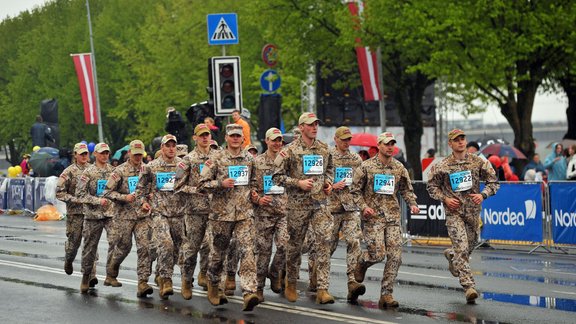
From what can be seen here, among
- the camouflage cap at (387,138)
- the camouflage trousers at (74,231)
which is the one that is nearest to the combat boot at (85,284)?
the camouflage trousers at (74,231)

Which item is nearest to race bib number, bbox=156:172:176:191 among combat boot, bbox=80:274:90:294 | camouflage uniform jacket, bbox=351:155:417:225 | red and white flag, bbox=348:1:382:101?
combat boot, bbox=80:274:90:294

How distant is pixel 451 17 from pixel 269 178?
75.1 ft

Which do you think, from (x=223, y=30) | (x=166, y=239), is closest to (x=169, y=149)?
(x=166, y=239)

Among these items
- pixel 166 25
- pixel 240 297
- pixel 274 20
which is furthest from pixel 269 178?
pixel 166 25

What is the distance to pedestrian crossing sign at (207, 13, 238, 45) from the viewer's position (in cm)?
2725

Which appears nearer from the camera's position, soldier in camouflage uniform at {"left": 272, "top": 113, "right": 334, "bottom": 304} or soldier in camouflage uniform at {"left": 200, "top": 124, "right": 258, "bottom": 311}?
soldier in camouflage uniform at {"left": 200, "top": 124, "right": 258, "bottom": 311}

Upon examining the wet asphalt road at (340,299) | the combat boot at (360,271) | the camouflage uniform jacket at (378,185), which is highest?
the camouflage uniform jacket at (378,185)

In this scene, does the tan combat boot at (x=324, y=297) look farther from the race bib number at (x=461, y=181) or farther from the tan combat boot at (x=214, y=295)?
the race bib number at (x=461, y=181)

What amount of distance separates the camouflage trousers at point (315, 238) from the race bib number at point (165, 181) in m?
1.80

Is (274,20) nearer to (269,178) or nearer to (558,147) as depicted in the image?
(558,147)

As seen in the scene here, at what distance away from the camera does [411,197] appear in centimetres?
1544

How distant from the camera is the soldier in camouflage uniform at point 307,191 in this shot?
49.5 ft

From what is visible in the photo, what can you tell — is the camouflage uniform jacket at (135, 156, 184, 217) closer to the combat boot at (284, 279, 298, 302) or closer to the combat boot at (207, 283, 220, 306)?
the combat boot at (207, 283, 220, 306)

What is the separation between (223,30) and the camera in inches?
1076
